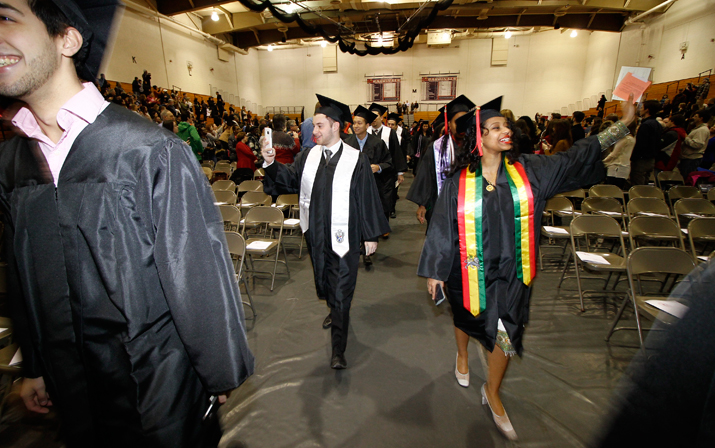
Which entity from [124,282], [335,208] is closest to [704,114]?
[335,208]

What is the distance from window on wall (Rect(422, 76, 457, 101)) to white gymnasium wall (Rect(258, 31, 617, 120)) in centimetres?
42

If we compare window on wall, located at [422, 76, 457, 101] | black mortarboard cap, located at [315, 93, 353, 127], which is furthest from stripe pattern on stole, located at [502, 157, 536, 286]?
window on wall, located at [422, 76, 457, 101]

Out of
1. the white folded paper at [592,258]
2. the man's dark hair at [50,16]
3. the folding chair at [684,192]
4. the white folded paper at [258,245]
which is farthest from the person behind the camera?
the folding chair at [684,192]

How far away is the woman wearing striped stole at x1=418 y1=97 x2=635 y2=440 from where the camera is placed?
1825 millimetres

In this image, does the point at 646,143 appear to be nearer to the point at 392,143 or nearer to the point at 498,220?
the point at 392,143

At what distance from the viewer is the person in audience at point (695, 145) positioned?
629cm

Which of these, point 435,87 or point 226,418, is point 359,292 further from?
point 435,87

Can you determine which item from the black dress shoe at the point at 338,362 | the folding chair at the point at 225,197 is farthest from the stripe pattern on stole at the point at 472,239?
the folding chair at the point at 225,197

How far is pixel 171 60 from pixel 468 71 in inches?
671

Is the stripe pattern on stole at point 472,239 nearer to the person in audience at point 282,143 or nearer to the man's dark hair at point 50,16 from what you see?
the man's dark hair at point 50,16

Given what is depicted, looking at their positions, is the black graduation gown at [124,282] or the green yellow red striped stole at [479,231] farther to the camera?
the green yellow red striped stole at [479,231]

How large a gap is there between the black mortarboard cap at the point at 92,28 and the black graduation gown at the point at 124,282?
0.66 ft

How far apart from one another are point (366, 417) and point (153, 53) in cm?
1699

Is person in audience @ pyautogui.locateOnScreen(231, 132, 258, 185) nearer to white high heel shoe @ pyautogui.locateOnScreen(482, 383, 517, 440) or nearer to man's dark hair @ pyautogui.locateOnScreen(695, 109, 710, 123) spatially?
white high heel shoe @ pyautogui.locateOnScreen(482, 383, 517, 440)
